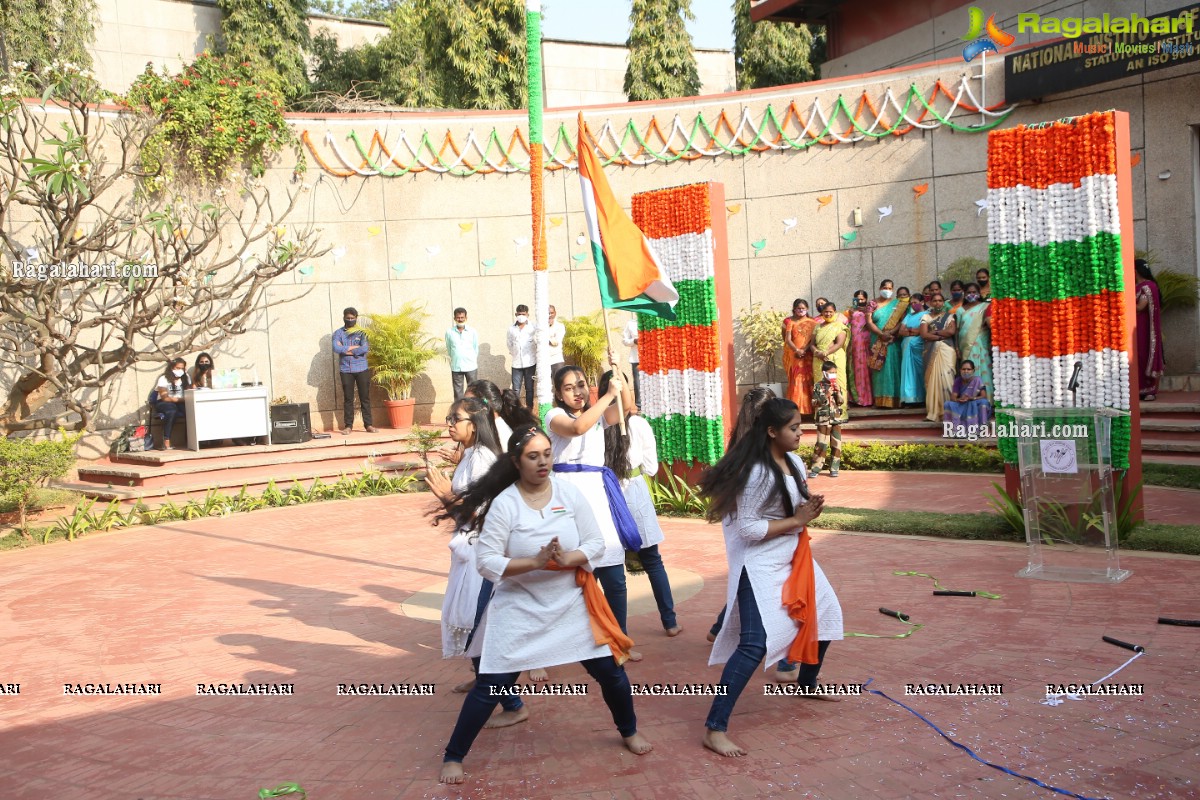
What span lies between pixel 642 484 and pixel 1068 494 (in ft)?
10.6

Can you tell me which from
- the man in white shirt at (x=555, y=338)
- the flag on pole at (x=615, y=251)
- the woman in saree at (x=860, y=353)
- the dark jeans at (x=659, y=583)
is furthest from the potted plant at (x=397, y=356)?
the dark jeans at (x=659, y=583)

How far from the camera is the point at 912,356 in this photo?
13516mm

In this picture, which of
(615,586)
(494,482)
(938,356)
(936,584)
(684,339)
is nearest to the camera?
(494,482)

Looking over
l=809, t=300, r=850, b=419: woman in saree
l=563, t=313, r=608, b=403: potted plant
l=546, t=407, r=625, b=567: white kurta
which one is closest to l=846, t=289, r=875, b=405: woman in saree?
l=809, t=300, r=850, b=419: woman in saree

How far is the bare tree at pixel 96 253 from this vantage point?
12.2 meters

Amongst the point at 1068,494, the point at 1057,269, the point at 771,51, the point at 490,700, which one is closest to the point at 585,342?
the point at 1057,269

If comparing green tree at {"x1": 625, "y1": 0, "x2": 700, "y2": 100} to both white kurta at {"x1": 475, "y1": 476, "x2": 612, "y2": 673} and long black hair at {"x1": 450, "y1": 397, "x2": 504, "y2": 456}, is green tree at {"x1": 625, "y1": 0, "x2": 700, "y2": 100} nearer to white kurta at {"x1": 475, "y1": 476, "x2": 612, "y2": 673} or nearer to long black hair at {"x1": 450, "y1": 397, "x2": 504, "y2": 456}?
long black hair at {"x1": 450, "y1": 397, "x2": 504, "y2": 456}

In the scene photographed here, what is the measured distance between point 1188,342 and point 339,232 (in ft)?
40.1

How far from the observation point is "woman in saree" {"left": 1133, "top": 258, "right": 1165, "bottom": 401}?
39.3ft

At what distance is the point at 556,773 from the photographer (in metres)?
4.38

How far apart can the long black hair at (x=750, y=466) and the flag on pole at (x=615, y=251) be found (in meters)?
2.68

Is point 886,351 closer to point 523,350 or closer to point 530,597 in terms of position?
point 523,350

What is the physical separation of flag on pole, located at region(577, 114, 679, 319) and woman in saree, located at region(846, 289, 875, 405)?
7.29m

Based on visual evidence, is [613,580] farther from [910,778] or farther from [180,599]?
[180,599]
